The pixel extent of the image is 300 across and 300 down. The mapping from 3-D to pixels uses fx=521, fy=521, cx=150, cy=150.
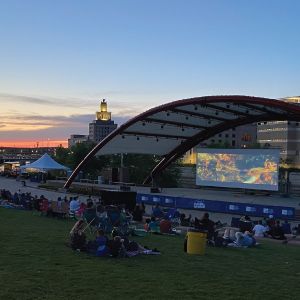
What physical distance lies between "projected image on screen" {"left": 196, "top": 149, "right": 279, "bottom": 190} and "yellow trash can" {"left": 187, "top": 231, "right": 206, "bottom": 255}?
3160cm

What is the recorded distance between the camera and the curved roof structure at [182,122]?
1662 inches

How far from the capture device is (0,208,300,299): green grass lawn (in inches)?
364

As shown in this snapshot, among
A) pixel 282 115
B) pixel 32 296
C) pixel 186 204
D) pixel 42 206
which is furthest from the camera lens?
pixel 282 115

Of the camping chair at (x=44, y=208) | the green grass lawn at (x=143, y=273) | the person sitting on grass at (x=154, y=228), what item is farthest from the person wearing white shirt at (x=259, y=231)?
the camping chair at (x=44, y=208)

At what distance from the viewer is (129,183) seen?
192ft

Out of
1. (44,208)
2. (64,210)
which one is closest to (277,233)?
(64,210)

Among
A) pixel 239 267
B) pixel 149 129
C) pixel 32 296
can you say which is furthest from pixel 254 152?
pixel 32 296

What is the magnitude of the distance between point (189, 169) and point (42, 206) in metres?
60.6

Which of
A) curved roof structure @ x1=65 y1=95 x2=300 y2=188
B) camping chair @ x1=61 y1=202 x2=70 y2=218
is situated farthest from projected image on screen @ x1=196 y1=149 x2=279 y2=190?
camping chair @ x1=61 y1=202 x2=70 y2=218

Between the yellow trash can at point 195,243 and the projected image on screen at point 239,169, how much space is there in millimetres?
31596

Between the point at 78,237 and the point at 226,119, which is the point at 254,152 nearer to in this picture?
the point at 226,119

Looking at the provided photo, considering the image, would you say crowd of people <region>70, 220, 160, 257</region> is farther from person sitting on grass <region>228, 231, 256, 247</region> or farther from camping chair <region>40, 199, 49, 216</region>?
camping chair <region>40, 199, 49, 216</region>

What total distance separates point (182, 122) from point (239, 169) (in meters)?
7.03

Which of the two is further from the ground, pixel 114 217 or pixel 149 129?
pixel 149 129
